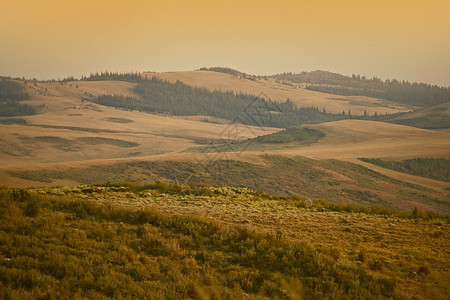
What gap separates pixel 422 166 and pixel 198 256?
111m

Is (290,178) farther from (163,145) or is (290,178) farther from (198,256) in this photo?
(163,145)

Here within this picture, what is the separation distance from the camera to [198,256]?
11.2 m

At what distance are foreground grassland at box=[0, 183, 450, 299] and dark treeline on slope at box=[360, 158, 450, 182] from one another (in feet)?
316

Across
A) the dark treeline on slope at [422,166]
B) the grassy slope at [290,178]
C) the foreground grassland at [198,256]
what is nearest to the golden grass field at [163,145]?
the dark treeline on slope at [422,166]

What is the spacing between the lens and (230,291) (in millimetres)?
9219

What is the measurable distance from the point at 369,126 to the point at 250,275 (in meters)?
180

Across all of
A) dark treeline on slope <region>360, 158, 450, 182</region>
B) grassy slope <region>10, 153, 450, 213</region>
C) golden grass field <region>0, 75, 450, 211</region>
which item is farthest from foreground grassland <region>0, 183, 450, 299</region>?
dark treeline on slope <region>360, 158, 450, 182</region>

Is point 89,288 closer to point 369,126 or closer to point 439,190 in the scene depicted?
point 439,190

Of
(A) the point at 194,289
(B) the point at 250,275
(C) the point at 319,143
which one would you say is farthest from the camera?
(C) the point at 319,143

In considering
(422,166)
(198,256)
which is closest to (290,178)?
(422,166)

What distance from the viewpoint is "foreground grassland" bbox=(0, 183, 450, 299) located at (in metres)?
9.09

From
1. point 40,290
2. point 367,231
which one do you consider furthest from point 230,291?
point 367,231

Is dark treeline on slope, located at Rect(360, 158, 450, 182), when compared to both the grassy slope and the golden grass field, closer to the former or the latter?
the golden grass field

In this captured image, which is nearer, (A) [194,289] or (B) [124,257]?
(A) [194,289]
